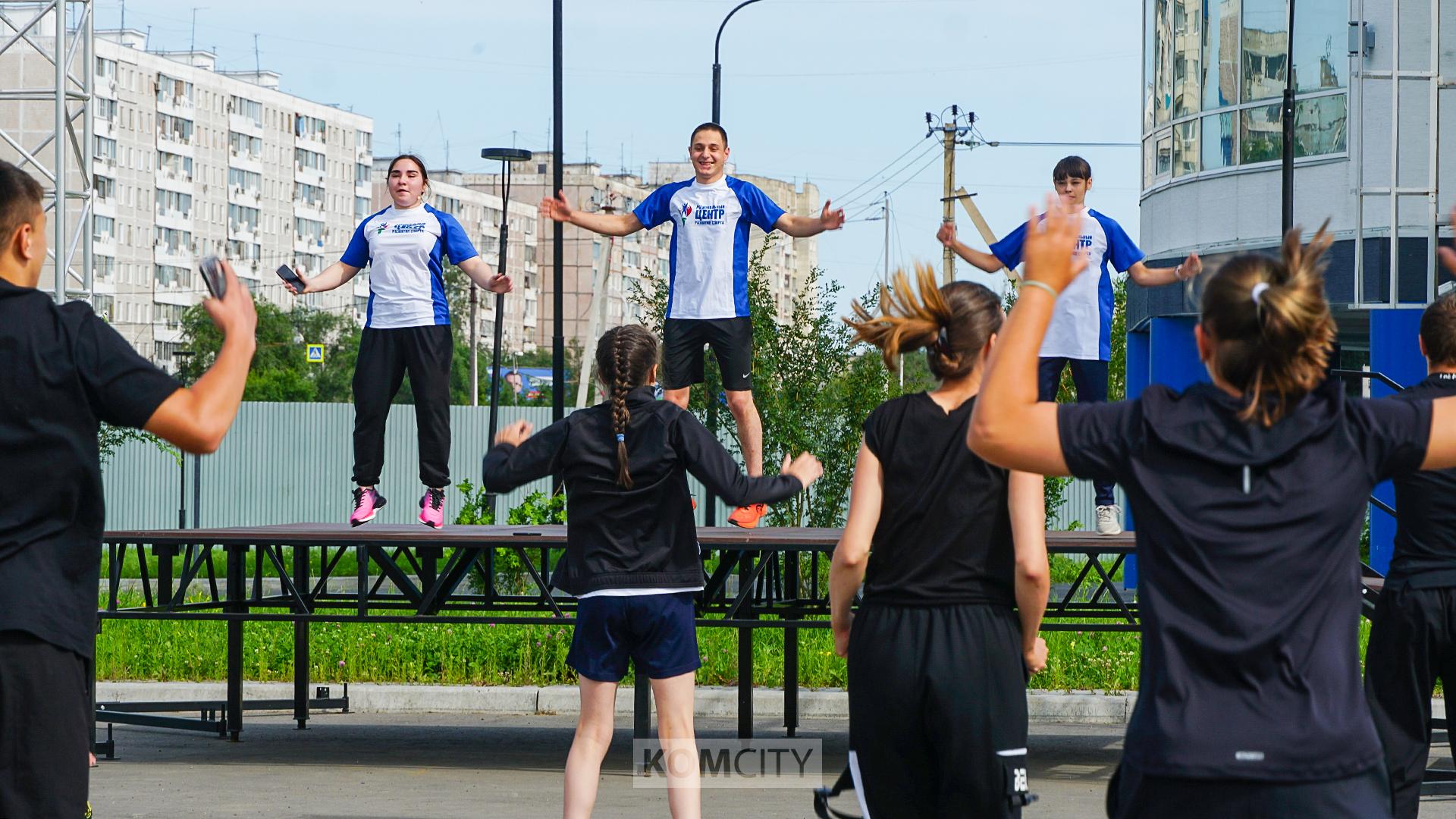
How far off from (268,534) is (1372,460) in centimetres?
703

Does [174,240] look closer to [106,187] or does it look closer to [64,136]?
[106,187]

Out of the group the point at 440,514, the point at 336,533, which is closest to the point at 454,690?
the point at 440,514

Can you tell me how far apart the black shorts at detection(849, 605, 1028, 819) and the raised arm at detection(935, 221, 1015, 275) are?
4.66 metres

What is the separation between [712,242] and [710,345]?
0.62 metres

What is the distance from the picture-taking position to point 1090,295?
9102 millimetres

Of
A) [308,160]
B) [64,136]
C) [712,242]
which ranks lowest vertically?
[712,242]

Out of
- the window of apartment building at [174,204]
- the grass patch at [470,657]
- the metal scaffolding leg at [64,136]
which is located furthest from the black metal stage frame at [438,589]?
the window of apartment building at [174,204]

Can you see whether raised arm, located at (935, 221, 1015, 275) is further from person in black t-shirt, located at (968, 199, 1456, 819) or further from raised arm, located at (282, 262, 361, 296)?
person in black t-shirt, located at (968, 199, 1456, 819)

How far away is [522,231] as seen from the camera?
141375 millimetres

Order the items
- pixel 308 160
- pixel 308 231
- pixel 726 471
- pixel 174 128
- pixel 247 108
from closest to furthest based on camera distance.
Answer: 1. pixel 726 471
2. pixel 174 128
3. pixel 247 108
4. pixel 308 160
5. pixel 308 231

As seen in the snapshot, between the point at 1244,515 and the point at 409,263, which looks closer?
the point at 1244,515

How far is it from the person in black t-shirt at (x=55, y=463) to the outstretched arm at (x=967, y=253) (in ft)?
18.3

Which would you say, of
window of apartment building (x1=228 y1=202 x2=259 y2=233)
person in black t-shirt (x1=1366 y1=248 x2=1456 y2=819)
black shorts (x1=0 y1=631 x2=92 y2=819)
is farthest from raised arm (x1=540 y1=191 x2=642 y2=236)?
window of apartment building (x1=228 y1=202 x2=259 y2=233)

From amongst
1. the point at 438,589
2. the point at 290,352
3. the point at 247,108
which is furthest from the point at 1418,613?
the point at 247,108
